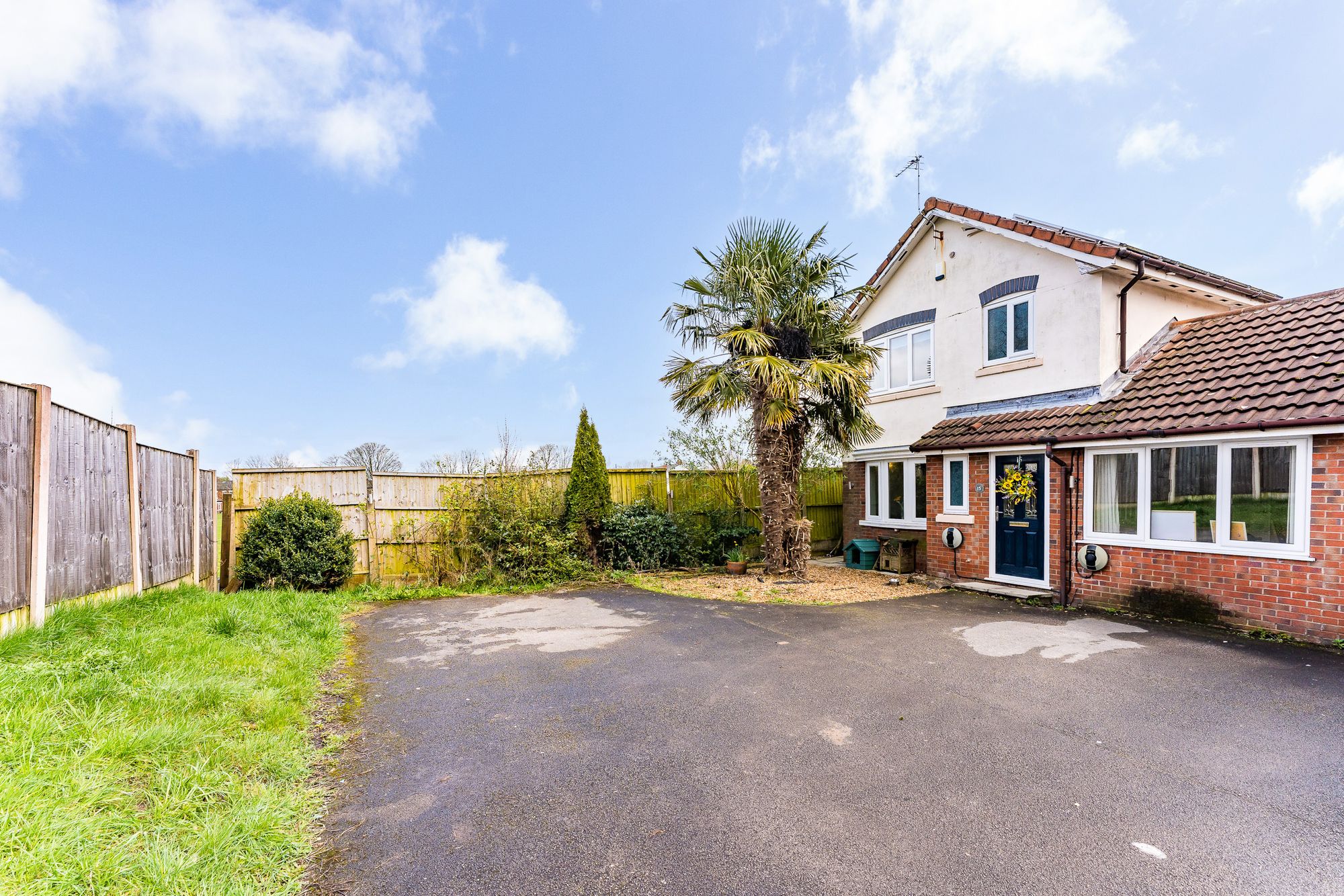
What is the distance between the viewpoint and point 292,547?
984 centimetres

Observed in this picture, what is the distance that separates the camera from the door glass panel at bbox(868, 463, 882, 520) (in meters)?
13.8

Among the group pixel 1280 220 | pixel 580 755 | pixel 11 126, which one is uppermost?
pixel 1280 220

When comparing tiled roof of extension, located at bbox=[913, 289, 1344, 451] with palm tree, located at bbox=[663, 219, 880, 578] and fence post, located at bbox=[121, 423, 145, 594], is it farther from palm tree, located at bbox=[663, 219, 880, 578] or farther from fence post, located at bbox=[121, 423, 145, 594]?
fence post, located at bbox=[121, 423, 145, 594]

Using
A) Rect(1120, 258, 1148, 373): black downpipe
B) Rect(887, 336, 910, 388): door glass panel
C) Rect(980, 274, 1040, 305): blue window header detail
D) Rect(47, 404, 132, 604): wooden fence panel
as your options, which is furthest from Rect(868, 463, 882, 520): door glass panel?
Rect(47, 404, 132, 604): wooden fence panel

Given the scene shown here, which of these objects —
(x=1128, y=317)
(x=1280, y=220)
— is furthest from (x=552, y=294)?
(x=1280, y=220)

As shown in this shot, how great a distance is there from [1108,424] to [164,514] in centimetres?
1339

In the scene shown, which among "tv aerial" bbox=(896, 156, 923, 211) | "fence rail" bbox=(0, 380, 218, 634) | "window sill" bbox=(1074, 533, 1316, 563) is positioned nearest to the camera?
"fence rail" bbox=(0, 380, 218, 634)

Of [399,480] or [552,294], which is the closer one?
[399,480]

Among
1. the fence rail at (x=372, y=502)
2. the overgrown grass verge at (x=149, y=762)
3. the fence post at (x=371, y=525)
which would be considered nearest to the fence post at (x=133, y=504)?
the overgrown grass verge at (x=149, y=762)

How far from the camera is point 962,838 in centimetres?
290

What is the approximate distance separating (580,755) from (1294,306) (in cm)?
1200

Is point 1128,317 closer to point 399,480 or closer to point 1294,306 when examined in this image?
point 1294,306

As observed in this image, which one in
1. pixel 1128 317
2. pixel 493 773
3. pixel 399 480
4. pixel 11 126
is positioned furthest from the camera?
pixel 399 480

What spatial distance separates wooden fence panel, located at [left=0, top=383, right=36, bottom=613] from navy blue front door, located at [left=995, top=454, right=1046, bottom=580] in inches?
488
